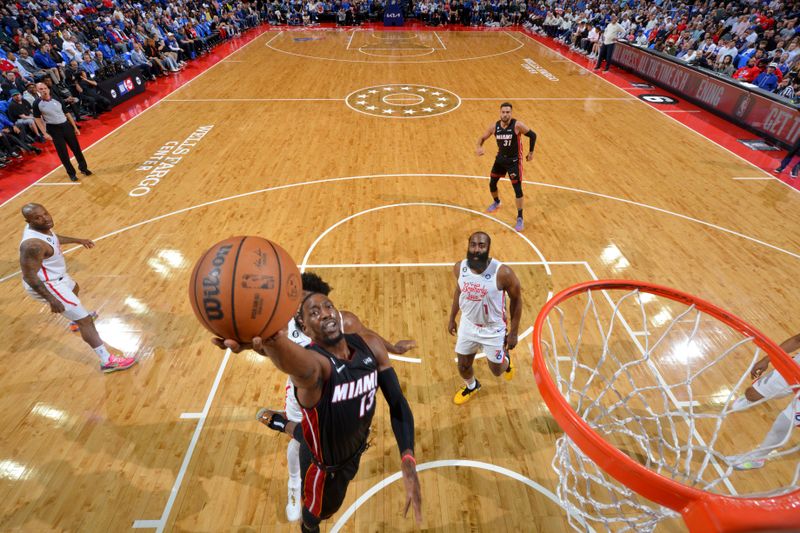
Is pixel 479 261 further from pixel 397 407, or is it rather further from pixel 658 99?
pixel 658 99

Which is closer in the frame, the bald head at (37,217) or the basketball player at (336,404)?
the basketball player at (336,404)

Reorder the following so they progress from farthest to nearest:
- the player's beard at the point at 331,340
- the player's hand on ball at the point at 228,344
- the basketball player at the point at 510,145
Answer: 1. the basketball player at the point at 510,145
2. the player's beard at the point at 331,340
3. the player's hand on ball at the point at 228,344

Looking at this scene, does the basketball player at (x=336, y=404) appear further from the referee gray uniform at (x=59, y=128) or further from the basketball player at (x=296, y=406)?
the referee gray uniform at (x=59, y=128)

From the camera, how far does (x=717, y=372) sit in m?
5.06

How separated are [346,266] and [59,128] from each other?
263 inches

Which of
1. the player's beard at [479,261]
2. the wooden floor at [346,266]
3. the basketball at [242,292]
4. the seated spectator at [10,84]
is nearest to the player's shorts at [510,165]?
the wooden floor at [346,266]

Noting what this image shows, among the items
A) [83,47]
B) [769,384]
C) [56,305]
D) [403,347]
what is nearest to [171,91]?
[83,47]

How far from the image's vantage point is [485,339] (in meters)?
4.32

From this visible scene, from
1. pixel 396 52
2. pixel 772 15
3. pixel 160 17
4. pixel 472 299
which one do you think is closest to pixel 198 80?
pixel 160 17

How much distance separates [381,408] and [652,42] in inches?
785

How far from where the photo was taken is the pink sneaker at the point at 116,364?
5074 mm

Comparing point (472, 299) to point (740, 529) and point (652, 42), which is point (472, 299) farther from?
point (652, 42)

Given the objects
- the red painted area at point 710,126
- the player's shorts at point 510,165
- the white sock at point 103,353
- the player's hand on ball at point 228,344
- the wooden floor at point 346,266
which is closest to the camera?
the player's hand on ball at point 228,344

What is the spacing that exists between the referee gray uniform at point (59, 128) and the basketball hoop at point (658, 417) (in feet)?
31.7
